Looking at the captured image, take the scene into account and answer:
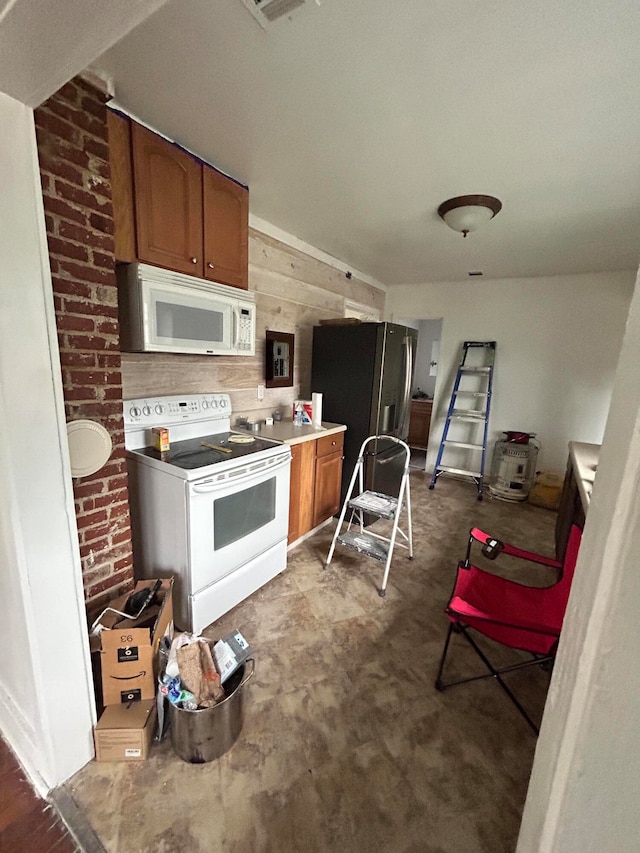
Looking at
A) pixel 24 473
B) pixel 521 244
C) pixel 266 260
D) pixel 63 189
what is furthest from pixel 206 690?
pixel 521 244

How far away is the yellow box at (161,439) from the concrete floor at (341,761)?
1009 mm

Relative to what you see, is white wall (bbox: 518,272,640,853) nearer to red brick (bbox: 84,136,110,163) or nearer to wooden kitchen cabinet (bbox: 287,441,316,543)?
red brick (bbox: 84,136,110,163)

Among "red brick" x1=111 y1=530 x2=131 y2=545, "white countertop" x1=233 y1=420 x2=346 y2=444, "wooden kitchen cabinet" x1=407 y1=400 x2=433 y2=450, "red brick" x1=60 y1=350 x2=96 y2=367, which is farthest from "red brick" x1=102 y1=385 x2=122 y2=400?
"wooden kitchen cabinet" x1=407 y1=400 x2=433 y2=450

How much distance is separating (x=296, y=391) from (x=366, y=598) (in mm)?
1880

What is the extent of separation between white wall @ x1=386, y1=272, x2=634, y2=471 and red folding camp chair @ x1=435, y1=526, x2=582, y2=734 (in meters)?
2.75

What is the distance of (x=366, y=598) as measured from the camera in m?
2.16

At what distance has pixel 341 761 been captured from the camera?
127 cm

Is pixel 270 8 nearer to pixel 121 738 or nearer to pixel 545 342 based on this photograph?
pixel 121 738

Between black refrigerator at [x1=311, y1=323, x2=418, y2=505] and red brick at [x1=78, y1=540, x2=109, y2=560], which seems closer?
red brick at [x1=78, y1=540, x2=109, y2=560]

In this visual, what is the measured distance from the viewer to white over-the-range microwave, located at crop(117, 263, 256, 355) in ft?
5.33

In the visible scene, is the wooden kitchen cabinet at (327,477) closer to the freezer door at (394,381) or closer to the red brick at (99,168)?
the freezer door at (394,381)

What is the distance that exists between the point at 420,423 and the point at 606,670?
521 centimetres

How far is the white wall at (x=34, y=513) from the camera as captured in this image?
0.90 m

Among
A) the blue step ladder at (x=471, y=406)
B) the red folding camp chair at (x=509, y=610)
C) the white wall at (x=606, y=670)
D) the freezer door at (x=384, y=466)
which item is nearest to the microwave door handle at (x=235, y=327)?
the freezer door at (x=384, y=466)
